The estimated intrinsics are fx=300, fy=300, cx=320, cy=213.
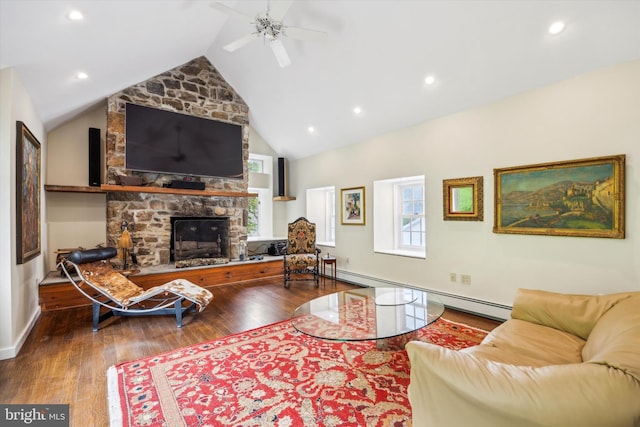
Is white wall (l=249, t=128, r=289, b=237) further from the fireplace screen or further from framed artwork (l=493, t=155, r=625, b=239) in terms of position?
framed artwork (l=493, t=155, r=625, b=239)

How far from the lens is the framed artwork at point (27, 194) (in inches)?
112

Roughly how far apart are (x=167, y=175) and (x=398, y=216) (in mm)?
4113

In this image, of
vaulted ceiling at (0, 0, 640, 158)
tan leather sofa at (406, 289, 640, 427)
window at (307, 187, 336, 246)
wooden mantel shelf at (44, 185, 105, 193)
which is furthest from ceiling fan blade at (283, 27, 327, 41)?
window at (307, 187, 336, 246)

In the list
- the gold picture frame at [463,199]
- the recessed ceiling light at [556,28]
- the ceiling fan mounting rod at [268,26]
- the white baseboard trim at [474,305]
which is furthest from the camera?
the gold picture frame at [463,199]

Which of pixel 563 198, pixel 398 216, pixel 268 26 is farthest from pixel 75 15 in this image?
pixel 563 198

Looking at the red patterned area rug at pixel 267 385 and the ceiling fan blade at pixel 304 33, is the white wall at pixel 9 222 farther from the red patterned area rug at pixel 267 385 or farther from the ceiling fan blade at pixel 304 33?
the ceiling fan blade at pixel 304 33

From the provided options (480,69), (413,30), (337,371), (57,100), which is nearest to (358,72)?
(413,30)

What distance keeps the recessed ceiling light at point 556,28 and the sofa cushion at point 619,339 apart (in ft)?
7.38

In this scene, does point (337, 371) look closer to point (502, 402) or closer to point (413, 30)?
point (502, 402)

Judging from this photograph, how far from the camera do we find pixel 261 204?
7.05m

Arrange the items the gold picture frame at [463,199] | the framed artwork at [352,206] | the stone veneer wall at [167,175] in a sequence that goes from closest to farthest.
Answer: the gold picture frame at [463,199] → the stone veneer wall at [167,175] → the framed artwork at [352,206]

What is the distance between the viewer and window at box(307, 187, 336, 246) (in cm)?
659

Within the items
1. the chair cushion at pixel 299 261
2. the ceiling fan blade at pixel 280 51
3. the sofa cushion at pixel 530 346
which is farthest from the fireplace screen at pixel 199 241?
the sofa cushion at pixel 530 346

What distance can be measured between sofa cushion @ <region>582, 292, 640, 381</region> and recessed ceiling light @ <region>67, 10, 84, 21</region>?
3938 millimetres
